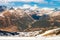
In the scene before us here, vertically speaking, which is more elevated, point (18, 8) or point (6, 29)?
point (18, 8)

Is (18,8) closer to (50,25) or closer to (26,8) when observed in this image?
(26,8)

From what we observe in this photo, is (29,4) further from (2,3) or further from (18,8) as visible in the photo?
(2,3)

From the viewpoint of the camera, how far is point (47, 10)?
8.78 metres

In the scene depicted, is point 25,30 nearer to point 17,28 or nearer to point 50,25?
point 17,28

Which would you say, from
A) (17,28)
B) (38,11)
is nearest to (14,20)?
(17,28)

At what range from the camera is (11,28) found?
28.3 feet

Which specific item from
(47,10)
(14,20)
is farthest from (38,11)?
(14,20)

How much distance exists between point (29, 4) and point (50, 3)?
77 centimetres

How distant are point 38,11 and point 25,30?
0.84 meters

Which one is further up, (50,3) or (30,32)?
(50,3)

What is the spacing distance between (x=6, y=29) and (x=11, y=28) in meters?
0.18

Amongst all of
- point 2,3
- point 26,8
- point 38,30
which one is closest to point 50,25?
point 38,30

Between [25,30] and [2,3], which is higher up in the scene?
[2,3]

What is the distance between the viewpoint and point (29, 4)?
8758mm
